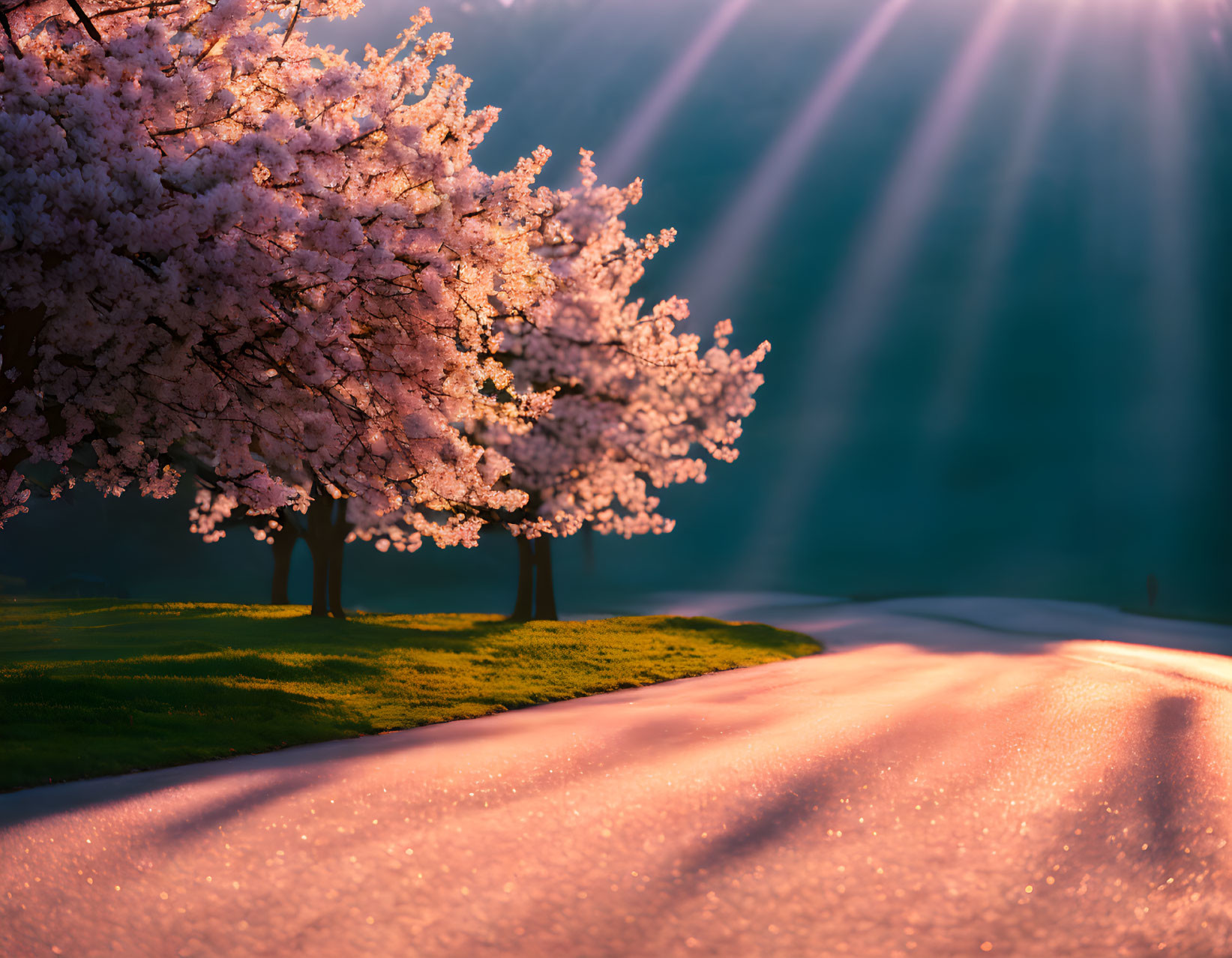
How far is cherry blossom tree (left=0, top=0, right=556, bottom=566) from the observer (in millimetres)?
8898

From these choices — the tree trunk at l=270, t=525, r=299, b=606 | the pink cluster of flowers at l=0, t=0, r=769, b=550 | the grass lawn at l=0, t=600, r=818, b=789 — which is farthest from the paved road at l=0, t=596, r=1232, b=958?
the tree trunk at l=270, t=525, r=299, b=606

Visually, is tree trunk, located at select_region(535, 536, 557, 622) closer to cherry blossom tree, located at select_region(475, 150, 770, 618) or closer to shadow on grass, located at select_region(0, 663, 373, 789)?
cherry blossom tree, located at select_region(475, 150, 770, 618)

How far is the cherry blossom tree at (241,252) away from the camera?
29.2ft

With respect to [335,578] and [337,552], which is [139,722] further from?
[335,578]

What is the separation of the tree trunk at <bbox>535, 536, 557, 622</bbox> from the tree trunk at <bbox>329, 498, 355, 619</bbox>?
681cm

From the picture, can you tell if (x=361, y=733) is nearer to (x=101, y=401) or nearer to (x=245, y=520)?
(x=101, y=401)

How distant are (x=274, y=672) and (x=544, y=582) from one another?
1585cm

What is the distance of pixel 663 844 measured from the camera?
5699mm

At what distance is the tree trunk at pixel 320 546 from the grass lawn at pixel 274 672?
4.11 feet

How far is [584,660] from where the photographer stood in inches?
764

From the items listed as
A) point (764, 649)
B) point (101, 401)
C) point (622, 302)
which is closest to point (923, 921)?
point (101, 401)

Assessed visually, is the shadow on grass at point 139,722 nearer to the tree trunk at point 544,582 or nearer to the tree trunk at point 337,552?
the tree trunk at point 337,552

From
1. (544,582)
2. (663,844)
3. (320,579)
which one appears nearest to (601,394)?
(544,582)

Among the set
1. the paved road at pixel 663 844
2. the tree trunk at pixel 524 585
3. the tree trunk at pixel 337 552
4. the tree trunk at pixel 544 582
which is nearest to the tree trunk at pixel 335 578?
the tree trunk at pixel 337 552
